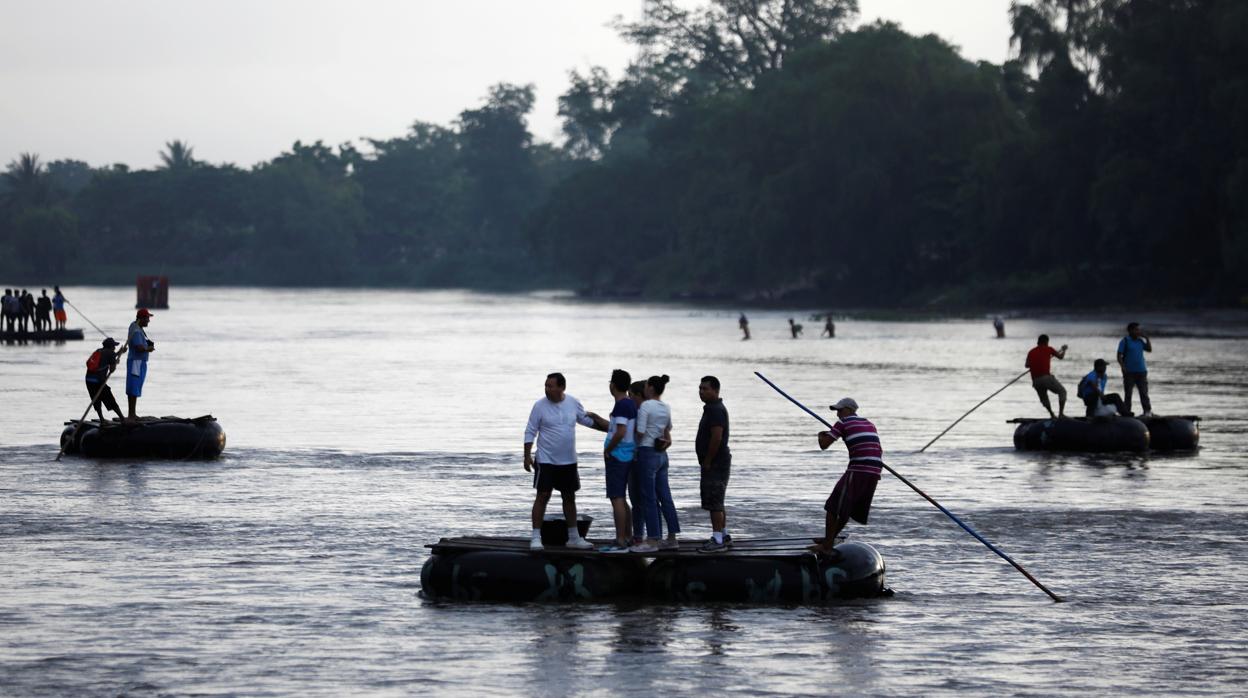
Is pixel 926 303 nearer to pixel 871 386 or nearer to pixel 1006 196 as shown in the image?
pixel 1006 196

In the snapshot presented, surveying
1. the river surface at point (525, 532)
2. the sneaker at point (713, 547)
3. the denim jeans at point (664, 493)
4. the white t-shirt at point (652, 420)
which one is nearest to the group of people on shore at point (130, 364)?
the river surface at point (525, 532)

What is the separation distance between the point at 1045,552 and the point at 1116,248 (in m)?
76.8

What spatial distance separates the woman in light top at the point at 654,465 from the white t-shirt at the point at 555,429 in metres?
0.53

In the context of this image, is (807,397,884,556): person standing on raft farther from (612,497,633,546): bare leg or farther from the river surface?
(612,497,633,546): bare leg

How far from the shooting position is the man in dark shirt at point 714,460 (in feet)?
54.1

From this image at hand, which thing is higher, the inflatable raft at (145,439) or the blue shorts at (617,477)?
the blue shorts at (617,477)

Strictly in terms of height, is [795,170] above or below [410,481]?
above

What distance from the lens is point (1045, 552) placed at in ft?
63.3

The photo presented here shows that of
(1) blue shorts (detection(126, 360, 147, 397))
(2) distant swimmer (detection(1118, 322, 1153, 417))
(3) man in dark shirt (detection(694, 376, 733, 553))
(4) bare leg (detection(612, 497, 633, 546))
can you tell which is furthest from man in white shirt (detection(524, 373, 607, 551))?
(2) distant swimmer (detection(1118, 322, 1153, 417))

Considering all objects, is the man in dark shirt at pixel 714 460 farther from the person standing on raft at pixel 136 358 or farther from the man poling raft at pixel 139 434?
the person standing on raft at pixel 136 358

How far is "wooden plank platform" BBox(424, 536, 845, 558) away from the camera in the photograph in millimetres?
16234

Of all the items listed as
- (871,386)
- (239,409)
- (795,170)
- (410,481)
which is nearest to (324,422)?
(239,409)

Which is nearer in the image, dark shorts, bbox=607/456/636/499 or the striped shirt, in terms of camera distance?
the striped shirt

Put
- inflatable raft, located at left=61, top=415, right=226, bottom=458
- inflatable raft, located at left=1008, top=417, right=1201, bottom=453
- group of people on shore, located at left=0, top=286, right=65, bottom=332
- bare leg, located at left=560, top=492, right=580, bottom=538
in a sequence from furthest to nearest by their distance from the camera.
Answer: group of people on shore, located at left=0, top=286, right=65, bottom=332 → inflatable raft, located at left=1008, top=417, right=1201, bottom=453 → inflatable raft, located at left=61, top=415, right=226, bottom=458 → bare leg, located at left=560, top=492, right=580, bottom=538
